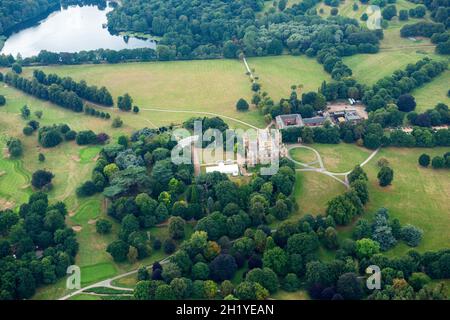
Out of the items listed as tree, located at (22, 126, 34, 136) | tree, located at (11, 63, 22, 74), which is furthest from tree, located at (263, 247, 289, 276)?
tree, located at (11, 63, 22, 74)

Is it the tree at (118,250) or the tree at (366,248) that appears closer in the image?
the tree at (366,248)

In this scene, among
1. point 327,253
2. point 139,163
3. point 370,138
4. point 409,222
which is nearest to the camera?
point 327,253

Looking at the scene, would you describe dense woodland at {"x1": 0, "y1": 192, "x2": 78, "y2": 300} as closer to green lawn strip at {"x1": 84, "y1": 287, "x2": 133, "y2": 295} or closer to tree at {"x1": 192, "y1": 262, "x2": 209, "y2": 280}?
green lawn strip at {"x1": 84, "y1": 287, "x2": 133, "y2": 295}

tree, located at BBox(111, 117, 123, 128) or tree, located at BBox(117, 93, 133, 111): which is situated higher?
tree, located at BBox(117, 93, 133, 111)

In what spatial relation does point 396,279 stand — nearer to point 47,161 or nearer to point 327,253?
point 327,253

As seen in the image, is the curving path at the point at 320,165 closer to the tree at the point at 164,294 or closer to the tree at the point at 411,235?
the tree at the point at 411,235

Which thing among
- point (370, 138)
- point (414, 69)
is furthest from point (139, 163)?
point (414, 69)

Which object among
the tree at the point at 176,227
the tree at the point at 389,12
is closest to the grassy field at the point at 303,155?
the tree at the point at 176,227
